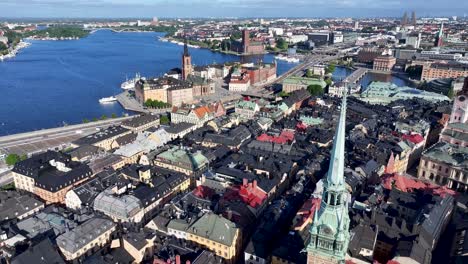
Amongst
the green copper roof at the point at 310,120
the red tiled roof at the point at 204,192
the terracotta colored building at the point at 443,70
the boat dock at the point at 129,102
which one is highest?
the terracotta colored building at the point at 443,70

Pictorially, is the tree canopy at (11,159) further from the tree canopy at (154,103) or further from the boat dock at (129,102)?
the tree canopy at (154,103)

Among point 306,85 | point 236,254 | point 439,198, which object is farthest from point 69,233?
point 306,85

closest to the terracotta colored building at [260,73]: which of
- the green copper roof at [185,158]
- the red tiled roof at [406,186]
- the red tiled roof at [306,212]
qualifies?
the green copper roof at [185,158]

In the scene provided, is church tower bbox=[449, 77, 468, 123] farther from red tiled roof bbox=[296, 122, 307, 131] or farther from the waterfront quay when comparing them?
the waterfront quay

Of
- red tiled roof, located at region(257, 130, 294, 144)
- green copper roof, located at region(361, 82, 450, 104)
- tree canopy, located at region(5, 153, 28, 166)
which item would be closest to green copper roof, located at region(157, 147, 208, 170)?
red tiled roof, located at region(257, 130, 294, 144)

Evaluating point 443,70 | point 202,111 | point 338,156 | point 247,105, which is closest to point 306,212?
point 338,156

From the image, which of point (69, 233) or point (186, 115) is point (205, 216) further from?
point (186, 115)
